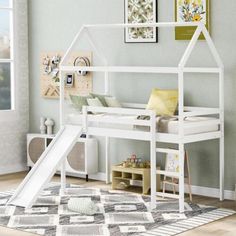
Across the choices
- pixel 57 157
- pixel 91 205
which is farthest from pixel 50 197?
pixel 91 205

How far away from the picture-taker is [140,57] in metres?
6.14

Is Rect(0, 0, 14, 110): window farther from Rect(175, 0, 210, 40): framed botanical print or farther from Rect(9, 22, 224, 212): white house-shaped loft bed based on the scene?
Rect(175, 0, 210, 40): framed botanical print

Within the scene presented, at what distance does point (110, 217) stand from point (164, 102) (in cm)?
118

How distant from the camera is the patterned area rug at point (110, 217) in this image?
462cm

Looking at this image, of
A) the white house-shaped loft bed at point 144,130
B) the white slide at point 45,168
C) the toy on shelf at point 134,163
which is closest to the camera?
the white house-shaped loft bed at point 144,130

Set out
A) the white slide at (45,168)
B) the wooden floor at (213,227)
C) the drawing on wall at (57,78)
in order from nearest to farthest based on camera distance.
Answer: the wooden floor at (213,227), the white slide at (45,168), the drawing on wall at (57,78)

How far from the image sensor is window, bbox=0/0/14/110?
691 centimetres

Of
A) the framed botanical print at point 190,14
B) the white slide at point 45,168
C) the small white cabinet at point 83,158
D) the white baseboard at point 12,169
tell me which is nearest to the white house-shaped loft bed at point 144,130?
the white slide at point 45,168

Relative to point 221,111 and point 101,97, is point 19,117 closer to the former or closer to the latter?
point 101,97

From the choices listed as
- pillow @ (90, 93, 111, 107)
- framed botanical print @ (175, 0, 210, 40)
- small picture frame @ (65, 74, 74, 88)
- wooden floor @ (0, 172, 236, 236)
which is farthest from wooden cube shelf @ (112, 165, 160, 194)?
framed botanical print @ (175, 0, 210, 40)

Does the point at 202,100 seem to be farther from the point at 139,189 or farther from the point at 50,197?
the point at 50,197

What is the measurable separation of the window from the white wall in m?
0.06

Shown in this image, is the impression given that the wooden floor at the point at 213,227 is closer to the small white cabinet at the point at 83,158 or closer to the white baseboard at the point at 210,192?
the white baseboard at the point at 210,192

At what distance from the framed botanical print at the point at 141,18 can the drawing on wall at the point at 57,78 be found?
1.80ft
